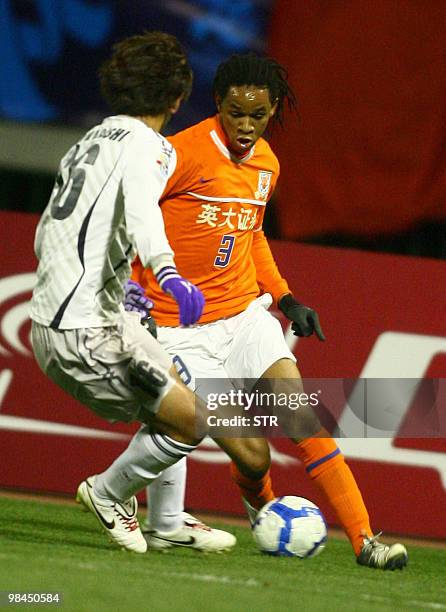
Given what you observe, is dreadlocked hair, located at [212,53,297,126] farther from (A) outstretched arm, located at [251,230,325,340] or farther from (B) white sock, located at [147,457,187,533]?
(B) white sock, located at [147,457,187,533]

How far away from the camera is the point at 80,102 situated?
Answer: 27.2 feet

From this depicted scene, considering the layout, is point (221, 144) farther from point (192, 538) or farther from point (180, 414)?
point (192, 538)

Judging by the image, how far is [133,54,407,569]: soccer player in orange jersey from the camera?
16.6 ft

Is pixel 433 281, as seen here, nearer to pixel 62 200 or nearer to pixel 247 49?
pixel 247 49

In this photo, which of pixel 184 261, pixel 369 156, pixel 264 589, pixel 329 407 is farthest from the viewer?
pixel 369 156

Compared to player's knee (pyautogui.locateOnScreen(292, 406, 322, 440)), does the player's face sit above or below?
above

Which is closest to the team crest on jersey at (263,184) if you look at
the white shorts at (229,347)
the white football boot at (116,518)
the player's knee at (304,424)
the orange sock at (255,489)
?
the white shorts at (229,347)

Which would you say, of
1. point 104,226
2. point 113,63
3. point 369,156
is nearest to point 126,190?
point 104,226

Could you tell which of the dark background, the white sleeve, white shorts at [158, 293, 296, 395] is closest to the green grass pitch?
white shorts at [158, 293, 296, 395]

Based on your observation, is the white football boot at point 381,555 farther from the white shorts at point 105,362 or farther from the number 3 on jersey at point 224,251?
the number 3 on jersey at point 224,251

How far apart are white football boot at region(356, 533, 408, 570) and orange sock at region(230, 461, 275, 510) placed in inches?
24.7

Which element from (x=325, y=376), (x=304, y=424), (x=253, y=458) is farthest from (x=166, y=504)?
(x=325, y=376)

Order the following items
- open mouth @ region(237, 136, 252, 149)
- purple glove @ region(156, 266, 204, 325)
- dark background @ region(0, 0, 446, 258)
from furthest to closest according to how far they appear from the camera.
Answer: dark background @ region(0, 0, 446, 258) → open mouth @ region(237, 136, 252, 149) → purple glove @ region(156, 266, 204, 325)

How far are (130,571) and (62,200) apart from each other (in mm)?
1207
